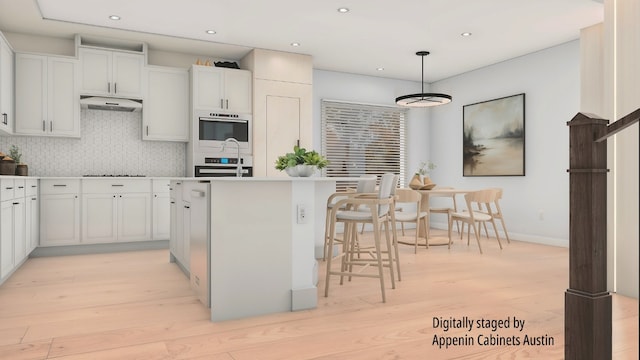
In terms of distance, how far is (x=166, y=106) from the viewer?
19.4 ft

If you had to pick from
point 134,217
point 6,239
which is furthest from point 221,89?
point 6,239

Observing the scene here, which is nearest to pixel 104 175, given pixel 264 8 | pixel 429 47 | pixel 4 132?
pixel 4 132

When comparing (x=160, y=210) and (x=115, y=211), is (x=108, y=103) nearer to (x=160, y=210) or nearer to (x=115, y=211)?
(x=115, y=211)

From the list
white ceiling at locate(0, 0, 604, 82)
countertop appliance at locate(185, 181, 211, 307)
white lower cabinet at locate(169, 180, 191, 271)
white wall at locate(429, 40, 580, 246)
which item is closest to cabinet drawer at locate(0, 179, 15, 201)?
white lower cabinet at locate(169, 180, 191, 271)

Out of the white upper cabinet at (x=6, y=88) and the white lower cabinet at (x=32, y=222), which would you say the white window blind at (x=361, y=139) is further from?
the white upper cabinet at (x=6, y=88)

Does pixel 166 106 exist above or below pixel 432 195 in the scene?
above

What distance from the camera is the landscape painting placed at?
640 centimetres

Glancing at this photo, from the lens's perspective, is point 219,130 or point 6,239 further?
point 219,130

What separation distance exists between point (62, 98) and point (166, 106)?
1.20 m

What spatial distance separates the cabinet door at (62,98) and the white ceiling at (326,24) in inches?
16.7

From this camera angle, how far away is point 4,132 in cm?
486

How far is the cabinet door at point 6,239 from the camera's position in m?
3.57

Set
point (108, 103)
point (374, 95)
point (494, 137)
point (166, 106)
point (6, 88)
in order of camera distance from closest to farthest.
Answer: point (6, 88) < point (108, 103) < point (166, 106) < point (494, 137) < point (374, 95)

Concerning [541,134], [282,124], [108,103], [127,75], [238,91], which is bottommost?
[541,134]
